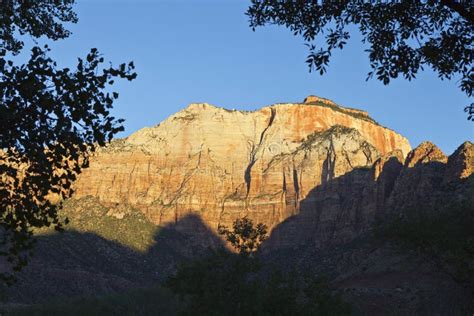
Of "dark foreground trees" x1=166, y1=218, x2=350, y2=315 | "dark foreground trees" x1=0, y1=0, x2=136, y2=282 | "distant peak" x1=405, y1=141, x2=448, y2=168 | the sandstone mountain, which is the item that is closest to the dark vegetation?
the sandstone mountain

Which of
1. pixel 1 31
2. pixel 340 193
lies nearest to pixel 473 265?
pixel 1 31

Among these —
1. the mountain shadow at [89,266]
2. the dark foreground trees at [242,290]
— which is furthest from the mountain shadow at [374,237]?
the mountain shadow at [89,266]

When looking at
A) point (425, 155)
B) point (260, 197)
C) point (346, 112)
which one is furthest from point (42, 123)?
point (346, 112)

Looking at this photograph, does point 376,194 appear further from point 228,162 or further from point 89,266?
point 89,266

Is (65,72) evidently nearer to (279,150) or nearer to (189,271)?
(189,271)

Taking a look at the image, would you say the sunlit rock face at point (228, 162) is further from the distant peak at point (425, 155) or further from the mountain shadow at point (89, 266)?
the distant peak at point (425, 155)

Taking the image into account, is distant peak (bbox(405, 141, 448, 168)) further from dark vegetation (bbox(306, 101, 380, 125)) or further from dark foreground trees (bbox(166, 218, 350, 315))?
dark foreground trees (bbox(166, 218, 350, 315))

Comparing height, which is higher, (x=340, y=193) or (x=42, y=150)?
(x=340, y=193)
